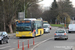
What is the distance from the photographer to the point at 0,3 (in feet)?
142

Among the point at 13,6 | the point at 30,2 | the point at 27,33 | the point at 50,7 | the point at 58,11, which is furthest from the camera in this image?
the point at 50,7

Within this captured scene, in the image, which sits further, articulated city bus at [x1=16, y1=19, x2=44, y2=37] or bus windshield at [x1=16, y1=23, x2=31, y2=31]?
bus windshield at [x1=16, y1=23, x2=31, y2=31]

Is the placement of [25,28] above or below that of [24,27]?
below

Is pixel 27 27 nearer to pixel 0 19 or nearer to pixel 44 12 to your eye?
pixel 0 19

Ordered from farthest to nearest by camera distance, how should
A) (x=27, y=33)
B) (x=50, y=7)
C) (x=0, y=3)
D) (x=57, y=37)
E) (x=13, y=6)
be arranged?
(x=50, y=7), (x=13, y=6), (x=0, y=3), (x=27, y=33), (x=57, y=37)

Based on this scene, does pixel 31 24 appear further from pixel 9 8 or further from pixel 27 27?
pixel 9 8

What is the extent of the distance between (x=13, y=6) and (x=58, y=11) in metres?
57.1

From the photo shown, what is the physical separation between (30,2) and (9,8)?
33.2 ft

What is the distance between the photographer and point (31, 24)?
1203 inches

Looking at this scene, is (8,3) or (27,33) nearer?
(27,33)

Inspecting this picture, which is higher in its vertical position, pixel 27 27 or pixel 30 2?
pixel 30 2

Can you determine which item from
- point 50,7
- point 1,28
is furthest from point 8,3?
point 50,7

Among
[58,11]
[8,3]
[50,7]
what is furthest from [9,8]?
[50,7]

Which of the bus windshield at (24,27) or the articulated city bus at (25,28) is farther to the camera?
the bus windshield at (24,27)
